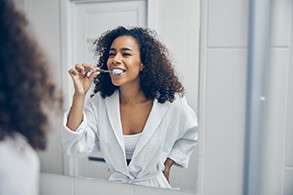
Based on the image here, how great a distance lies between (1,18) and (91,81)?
36 cm

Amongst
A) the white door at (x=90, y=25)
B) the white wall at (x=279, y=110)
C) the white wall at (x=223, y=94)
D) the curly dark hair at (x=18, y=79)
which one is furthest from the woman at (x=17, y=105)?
the white wall at (x=279, y=110)

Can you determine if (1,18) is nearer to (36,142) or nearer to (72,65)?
(36,142)

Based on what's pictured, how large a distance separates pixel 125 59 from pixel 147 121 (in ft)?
0.55

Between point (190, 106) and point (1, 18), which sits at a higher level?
point (1, 18)

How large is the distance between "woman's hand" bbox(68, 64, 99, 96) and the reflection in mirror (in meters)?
0.02

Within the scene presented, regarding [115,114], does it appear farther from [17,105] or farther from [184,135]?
[17,105]

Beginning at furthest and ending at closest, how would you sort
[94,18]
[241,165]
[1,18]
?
[94,18]
[241,165]
[1,18]

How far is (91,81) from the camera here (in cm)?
95

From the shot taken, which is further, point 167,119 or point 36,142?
point 167,119

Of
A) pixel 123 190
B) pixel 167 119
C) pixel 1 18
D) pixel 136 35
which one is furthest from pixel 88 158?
pixel 1 18

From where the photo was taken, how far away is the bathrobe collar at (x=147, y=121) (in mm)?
882

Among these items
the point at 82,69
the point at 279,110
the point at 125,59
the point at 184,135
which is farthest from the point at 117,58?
the point at 279,110

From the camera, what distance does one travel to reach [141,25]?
887 millimetres

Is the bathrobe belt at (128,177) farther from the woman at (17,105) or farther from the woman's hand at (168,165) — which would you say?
the woman at (17,105)
